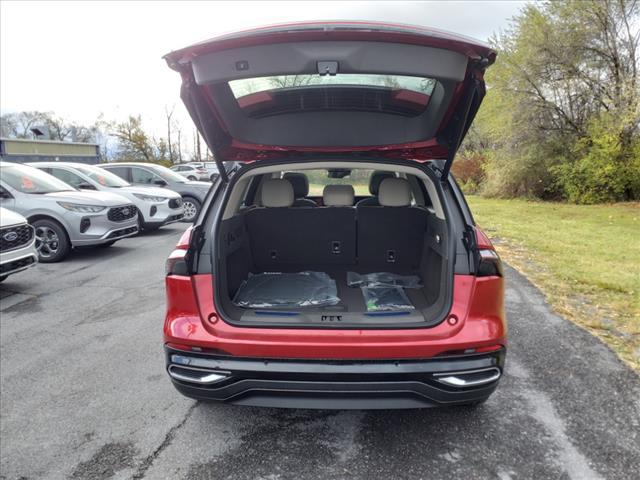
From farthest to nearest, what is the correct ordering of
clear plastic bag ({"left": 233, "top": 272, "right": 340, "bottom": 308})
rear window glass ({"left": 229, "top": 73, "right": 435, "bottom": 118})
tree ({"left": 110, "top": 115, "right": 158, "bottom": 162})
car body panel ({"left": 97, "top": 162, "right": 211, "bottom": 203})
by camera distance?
tree ({"left": 110, "top": 115, "right": 158, "bottom": 162}), car body panel ({"left": 97, "top": 162, "right": 211, "bottom": 203}), clear plastic bag ({"left": 233, "top": 272, "right": 340, "bottom": 308}), rear window glass ({"left": 229, "top": 73, "right": 435, "bottom": 118})

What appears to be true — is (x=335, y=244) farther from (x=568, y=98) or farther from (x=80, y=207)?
(x=568, y=98)

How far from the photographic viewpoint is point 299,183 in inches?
182

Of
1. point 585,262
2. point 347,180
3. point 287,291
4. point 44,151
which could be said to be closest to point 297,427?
point 287,291

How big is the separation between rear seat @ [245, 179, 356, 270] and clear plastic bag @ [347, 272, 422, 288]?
10.0 inches

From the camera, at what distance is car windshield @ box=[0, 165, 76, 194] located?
6.90 meters

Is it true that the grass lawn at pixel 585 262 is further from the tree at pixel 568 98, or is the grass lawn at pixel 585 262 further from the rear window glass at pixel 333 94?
the tree at pixel 568 98

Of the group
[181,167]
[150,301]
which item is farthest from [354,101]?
[181,167]

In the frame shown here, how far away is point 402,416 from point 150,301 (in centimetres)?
319

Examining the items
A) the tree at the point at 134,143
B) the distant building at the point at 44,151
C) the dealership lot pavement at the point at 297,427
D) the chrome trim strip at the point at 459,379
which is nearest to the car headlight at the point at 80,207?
the dealership lot pavement at the point at 297,427

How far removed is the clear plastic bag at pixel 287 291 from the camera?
277 centimetres

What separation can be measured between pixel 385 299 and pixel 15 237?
446 cm

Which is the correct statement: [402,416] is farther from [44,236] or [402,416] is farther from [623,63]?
[623,63]

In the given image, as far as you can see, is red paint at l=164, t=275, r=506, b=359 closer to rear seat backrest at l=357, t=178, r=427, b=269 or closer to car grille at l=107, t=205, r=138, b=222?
rear seat backrest at l=357, t=178, r=427, b=269

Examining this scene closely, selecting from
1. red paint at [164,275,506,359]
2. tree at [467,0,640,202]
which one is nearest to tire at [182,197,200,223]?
red paint at [164,275,506,359]
